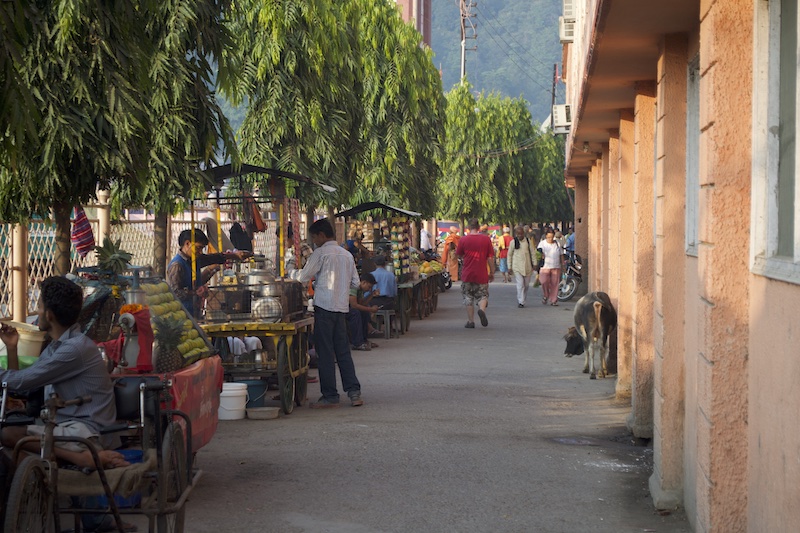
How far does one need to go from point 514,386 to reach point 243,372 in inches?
150

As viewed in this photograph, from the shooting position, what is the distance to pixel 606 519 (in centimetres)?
745

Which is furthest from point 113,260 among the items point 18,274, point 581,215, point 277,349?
point 581,215

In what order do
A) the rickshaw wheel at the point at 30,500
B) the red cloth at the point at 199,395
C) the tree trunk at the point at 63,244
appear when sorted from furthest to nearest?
the tree trunk at the point at 63,244 < the red cloth at the point at 199,395 < the rickshaw wheel at the point at 30,500

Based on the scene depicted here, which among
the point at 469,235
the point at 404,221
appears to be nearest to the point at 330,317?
the point at 469,235

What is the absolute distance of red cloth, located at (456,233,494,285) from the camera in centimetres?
2239

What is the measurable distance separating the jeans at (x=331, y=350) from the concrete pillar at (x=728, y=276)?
6630 mm

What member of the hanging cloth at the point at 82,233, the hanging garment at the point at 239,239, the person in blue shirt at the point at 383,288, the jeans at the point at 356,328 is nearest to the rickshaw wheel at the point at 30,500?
the hanging cloth at the point at 82,233

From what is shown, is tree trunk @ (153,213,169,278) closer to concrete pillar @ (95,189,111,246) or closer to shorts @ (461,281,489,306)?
concrete pillar @ (95,189,111,246)

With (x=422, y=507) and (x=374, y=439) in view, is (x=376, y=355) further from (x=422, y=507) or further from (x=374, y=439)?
(x=422, y=507)

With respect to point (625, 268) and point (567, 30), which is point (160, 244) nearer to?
point (625, 268)

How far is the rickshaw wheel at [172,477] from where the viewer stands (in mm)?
5777

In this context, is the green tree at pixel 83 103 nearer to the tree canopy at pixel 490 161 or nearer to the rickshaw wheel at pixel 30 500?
the rickshaw wheel at pixel 30 500

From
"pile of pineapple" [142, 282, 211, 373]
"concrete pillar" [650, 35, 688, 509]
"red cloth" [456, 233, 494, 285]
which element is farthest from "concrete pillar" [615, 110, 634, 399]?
"red cloth" [456, 233, 494, 285]

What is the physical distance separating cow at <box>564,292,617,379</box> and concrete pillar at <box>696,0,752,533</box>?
9.10 m
